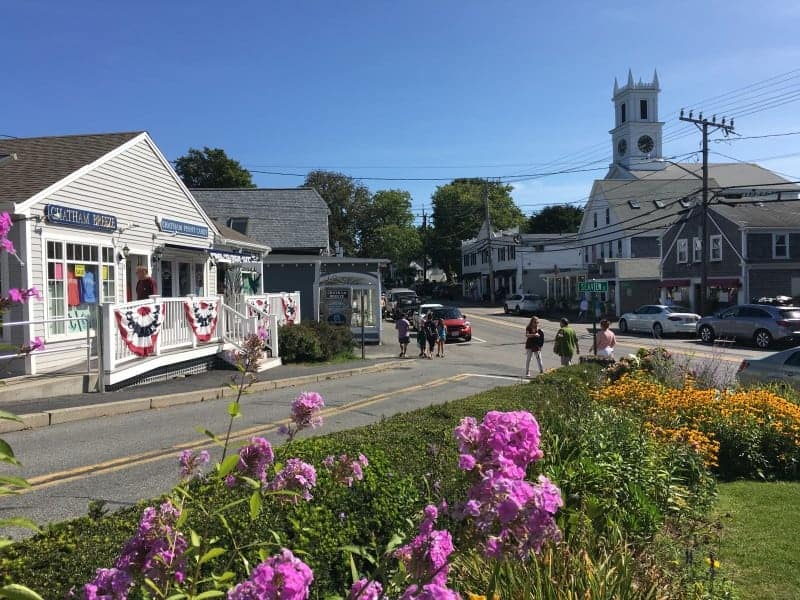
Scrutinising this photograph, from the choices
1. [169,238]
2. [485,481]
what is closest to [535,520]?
[485,481]

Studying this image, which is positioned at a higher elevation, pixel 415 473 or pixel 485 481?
pixel 485 481

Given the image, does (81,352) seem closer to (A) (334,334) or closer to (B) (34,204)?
(B) (34,204)

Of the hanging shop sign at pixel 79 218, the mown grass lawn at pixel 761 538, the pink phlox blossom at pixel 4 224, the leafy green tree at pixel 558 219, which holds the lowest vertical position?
the mown grass lawn at pixel 761 538

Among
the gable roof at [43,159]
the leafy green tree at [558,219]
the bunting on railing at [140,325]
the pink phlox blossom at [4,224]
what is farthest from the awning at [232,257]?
the leafy green tree at [558,219]

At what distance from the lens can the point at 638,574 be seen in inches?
164

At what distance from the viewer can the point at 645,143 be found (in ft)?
318

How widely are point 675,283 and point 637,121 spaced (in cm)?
5974

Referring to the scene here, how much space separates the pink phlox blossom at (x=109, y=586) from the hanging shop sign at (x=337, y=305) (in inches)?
1095

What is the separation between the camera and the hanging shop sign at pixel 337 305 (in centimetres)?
2986

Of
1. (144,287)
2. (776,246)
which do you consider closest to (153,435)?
(144,287)

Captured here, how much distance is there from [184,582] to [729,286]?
142 feet

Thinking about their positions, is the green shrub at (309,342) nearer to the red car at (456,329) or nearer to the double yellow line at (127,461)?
the double yellow line at (127,461)

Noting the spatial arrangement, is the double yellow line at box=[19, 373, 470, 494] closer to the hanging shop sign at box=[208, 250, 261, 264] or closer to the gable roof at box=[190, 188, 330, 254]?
the hanging shop sign at box=[208, 250, 261, 264]

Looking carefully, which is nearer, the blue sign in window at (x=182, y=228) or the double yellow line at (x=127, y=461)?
the double yellow line at (x=127, y=461)
